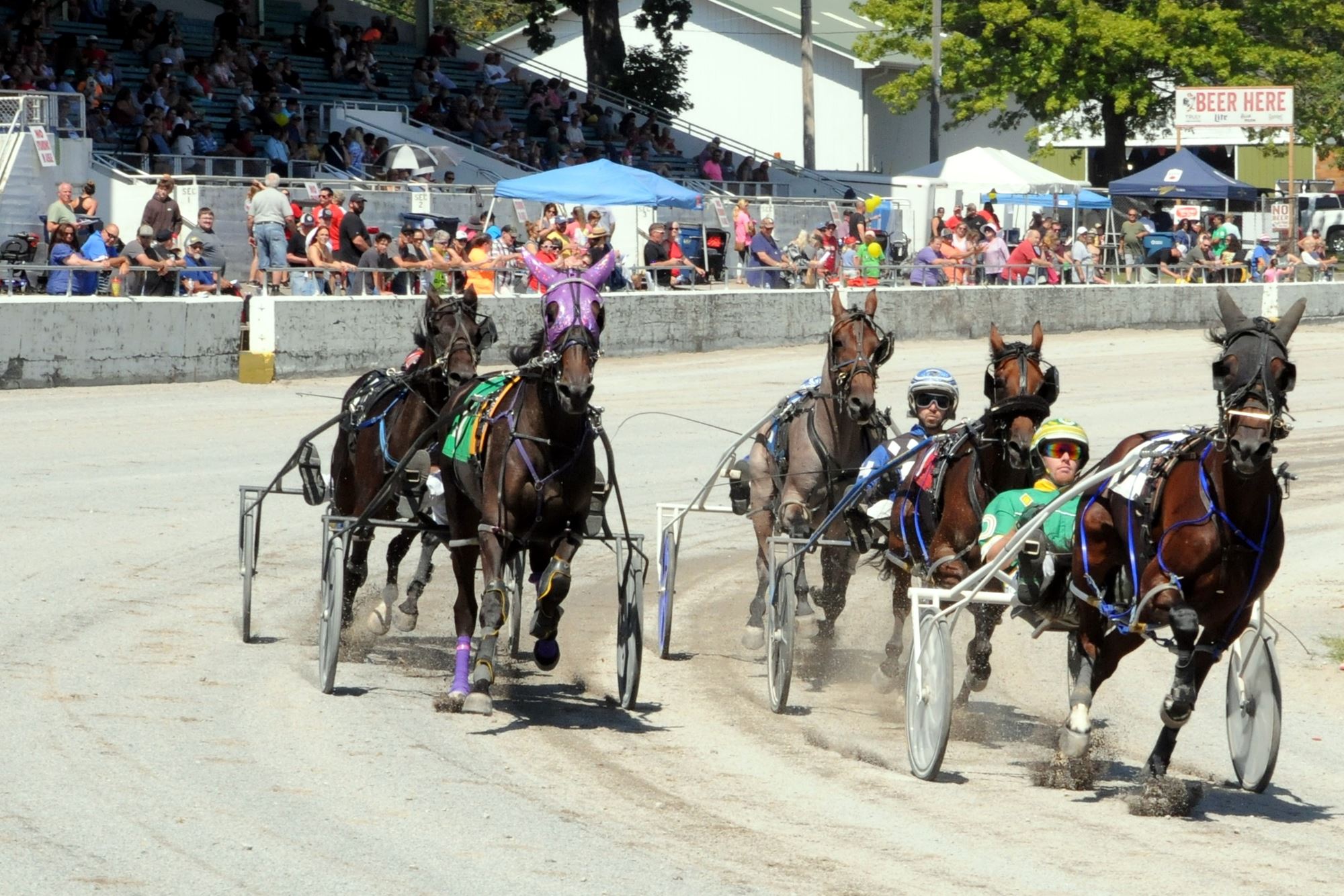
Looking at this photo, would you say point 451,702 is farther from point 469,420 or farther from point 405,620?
point 405,620

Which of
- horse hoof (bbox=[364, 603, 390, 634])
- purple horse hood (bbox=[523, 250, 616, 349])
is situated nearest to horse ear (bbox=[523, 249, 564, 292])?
purple horse hood (bbox=[523, 250, 616, 349])

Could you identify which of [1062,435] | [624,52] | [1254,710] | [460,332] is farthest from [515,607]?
[624,52]

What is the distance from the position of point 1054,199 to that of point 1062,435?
1307 inches

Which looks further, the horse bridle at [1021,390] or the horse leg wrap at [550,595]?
the horse leg wrap at [550,595]

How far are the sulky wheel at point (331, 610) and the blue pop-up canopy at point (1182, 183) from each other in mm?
35387

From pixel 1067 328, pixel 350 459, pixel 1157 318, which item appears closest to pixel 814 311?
pixel 1067 328

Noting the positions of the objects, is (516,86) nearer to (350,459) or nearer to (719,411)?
(719,411)

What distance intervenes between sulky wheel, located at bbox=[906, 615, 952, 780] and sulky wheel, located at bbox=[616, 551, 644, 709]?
132 cm

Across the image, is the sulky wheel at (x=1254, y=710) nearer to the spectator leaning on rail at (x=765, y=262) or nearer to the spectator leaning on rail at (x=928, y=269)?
the spectator leaning on rail at (x=765, y=262)

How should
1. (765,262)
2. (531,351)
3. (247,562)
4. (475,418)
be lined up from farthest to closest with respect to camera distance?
(765,262), (247,562), (475,418), (531,351)

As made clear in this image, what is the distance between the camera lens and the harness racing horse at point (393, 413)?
9.11 meters

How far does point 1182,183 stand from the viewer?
41.8 metres

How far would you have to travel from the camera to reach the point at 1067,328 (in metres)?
29.0

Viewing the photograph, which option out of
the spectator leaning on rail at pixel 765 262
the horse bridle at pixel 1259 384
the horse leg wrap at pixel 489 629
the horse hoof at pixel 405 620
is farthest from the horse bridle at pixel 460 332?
the spectator leaning on rail at pixel 765 262
